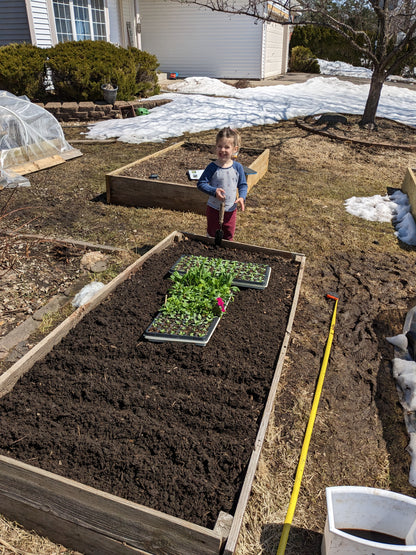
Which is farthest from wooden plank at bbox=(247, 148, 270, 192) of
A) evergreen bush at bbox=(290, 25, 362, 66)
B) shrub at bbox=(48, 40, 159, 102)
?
evergreen bush at bbox=(290, 25, 362, 66)

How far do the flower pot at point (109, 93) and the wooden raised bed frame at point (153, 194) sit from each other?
21.6 feet

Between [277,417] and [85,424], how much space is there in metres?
1.20

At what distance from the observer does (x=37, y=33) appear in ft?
39.9

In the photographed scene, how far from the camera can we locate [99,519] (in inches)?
68.8

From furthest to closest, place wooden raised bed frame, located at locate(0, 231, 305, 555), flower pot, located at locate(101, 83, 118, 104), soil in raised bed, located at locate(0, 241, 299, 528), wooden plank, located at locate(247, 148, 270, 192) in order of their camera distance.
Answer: flower pot, located at locate(101, 83, 118, 104) < wooden plank, located at locate(247, 148, 270, 192) < soil in raised bed, located at locate(0, 241, 299, 528) < wooden raised bed frame, located at locate(0, 231, 305, 555)

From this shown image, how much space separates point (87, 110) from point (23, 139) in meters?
4.62

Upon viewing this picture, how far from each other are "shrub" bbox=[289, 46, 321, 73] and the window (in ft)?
47.6

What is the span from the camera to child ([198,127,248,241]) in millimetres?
3682

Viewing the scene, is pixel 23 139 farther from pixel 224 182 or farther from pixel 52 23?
pixel 52 23

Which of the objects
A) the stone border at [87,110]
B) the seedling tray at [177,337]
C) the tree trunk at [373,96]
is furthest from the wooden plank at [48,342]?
the tree trunk at [373,96]

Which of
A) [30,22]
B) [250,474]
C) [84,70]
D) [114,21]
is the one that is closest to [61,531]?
[250,474]

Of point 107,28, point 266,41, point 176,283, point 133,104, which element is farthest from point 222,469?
point 266,41

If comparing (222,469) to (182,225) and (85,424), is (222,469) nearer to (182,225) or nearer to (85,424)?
(85,424)

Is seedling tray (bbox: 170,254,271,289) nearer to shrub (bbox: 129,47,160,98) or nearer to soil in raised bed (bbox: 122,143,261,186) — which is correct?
soil in raised bed (bbox: 122,143,261,186)
